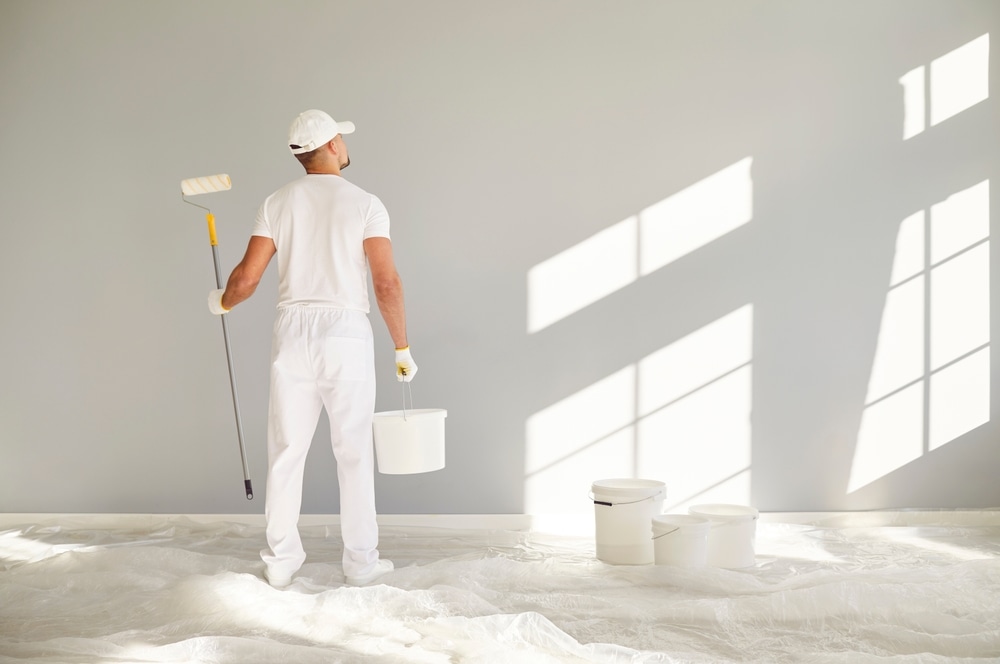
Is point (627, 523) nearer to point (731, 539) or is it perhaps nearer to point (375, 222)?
point (731, 539)

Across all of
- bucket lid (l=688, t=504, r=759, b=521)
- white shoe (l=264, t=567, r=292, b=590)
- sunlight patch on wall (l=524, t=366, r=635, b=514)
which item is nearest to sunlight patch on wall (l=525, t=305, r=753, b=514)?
sunlight patch on wall (l=524, t=366, r=635, b=514)

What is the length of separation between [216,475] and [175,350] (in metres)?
0.62

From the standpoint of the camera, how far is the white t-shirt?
2.90 m

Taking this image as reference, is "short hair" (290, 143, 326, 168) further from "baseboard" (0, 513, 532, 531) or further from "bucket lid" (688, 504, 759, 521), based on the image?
"bucket lid" (688, 504, 759, 521)

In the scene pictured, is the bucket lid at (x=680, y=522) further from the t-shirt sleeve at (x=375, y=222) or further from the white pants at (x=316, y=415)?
the t-shirt sleeve at (x=375, y=222)

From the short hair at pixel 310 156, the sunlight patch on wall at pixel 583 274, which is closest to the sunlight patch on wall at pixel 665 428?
the sunlight patch on wall at pixel 583 274

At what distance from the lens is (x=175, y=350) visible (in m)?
4.04

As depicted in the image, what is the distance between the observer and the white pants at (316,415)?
2.87 m

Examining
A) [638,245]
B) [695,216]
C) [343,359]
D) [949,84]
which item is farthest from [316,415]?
[949,84]

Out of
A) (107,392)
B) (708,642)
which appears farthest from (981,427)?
(107,392)

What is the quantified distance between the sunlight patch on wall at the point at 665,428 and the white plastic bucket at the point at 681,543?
833mm

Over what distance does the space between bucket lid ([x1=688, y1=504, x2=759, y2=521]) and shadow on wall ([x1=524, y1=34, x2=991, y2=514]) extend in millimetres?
541

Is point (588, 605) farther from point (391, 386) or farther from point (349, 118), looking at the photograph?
point (349, 118)

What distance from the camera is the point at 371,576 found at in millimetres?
2928
